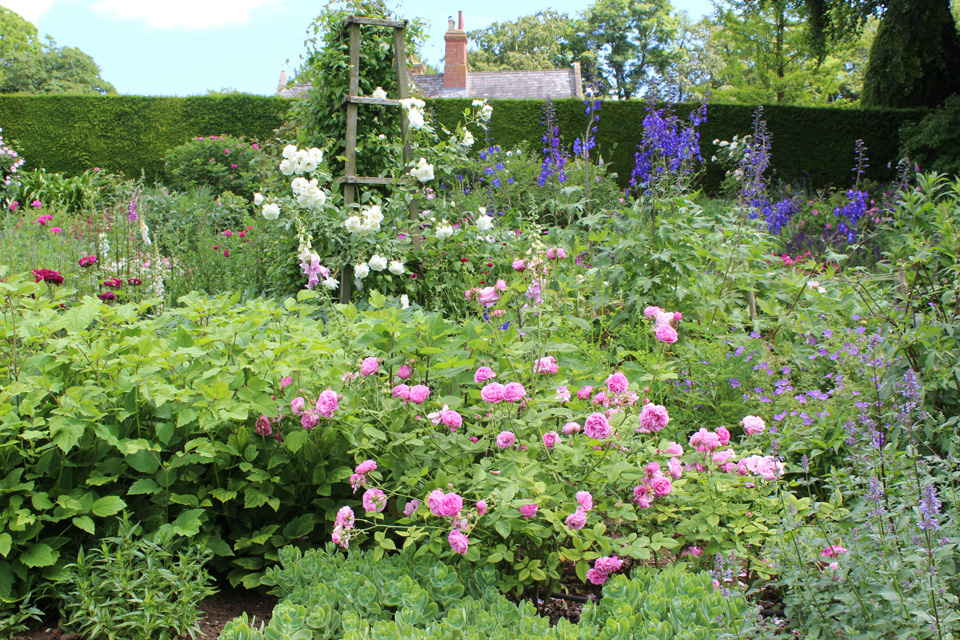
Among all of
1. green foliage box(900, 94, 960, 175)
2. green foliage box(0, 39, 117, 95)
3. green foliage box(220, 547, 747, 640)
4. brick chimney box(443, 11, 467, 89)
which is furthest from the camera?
green foliage box(0, 39, 117, 95)

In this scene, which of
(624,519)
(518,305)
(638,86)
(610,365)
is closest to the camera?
(624,519)

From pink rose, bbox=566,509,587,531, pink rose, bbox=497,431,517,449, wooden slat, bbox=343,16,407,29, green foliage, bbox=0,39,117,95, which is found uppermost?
green foliage, bbox=0,39,117,95

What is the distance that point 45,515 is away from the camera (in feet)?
6.16

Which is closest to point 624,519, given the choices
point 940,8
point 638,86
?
point 940,8

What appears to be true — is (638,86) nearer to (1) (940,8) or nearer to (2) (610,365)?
(1) (940,8)

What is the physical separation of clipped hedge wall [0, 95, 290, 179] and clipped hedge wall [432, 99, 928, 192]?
5150 mm

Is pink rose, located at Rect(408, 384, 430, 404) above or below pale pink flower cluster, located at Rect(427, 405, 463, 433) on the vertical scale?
above

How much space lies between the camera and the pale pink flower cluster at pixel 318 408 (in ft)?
6.10

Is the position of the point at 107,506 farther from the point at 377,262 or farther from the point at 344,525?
the point at 377,262

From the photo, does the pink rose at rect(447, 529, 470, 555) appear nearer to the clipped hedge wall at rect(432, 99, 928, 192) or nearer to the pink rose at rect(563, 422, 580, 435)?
the pink rose at rect(563, 422, 580, 435)

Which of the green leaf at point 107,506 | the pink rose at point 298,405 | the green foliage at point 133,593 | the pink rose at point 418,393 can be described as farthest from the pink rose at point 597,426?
the green leaf at point 107,506

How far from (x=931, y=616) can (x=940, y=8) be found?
15630 mm

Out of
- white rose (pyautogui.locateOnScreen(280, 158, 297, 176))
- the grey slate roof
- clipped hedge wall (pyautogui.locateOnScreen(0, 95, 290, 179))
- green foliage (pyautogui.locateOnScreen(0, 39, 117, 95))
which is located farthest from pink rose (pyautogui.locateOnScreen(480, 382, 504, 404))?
green foliage (pyautogui.locateOnScreen(0, 39, 117, 95))

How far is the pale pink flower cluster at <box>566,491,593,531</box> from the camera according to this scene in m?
1.68
